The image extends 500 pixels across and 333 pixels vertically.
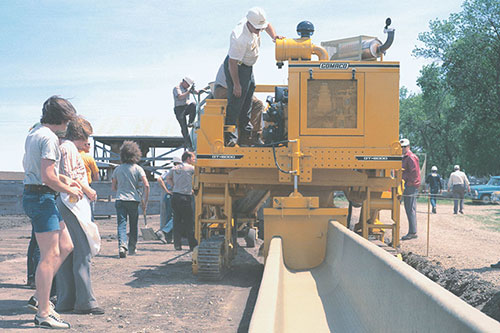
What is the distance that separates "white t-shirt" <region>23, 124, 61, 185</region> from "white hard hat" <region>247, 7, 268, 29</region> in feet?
11.5

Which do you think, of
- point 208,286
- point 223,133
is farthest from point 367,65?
point 208,286

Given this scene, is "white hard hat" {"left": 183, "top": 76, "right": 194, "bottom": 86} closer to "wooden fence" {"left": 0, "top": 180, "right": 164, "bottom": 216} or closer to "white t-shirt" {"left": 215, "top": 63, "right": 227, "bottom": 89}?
"white t-shirt" {"left": 215, "top": 63, "right": 227, "bottom": 89}

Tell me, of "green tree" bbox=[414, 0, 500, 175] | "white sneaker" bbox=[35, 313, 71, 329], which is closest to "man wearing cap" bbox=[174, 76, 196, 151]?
"white sneaker" bbox=[35, 313, 71, 329]

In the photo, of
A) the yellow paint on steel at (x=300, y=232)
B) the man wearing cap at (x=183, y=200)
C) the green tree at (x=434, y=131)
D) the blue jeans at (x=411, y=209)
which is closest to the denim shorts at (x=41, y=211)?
the yellow paint on steel at (x=300, y=232)

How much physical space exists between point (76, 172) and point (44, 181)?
0.78m

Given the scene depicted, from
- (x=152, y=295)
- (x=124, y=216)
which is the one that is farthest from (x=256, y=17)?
(x=124, y=216)

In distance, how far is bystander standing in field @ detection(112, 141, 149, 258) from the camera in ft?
34.0

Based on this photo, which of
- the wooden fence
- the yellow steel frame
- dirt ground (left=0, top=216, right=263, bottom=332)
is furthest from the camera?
the wooden fence

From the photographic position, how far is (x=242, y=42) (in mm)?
7875

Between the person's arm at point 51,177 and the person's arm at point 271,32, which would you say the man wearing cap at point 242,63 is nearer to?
the person's arm at point 271,32

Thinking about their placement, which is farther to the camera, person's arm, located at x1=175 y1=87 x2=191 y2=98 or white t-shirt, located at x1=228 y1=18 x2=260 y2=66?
person's arm, located at x1=175 y1=87 x2=191 y2=98

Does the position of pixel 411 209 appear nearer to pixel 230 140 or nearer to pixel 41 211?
pixel 230 140

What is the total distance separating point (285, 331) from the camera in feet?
15.4

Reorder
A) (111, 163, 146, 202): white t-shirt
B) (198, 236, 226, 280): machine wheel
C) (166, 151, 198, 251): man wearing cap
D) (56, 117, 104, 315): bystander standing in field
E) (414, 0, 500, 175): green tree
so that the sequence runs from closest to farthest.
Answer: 1. (56, 117, 104, 315): bystander standing in field
2. (198, 236, 226, 280): machine wheel
3. (111, 163, 146, 202): white t-shirt
4. (166, 151, 198, 251): man wearing cap
5. (414, 0, 500, 175): green tree
